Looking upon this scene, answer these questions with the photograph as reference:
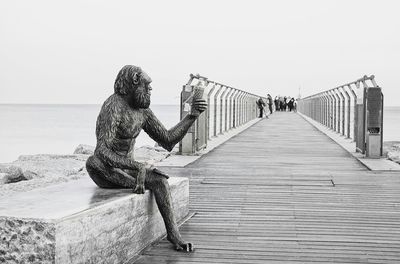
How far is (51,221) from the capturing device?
345cm

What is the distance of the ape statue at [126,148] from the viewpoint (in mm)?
4602

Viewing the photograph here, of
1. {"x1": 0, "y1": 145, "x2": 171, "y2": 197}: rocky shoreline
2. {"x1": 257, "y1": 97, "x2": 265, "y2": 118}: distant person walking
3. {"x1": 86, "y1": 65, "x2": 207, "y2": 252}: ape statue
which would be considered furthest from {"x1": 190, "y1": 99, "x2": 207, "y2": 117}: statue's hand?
{"x1": 257, "y1": 97, "x2": 265, "y2": 118}: distant person walking

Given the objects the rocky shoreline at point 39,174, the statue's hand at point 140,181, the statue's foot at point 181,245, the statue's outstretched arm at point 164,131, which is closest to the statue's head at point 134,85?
the statue's outstretched arm at point 164,131

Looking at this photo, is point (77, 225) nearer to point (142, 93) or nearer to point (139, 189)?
point (139, 189)

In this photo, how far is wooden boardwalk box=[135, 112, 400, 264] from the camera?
4629 millimetres

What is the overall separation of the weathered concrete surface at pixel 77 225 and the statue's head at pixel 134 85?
67cm

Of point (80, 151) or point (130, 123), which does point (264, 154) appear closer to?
point (130, 123)

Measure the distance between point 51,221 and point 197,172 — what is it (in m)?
5.93

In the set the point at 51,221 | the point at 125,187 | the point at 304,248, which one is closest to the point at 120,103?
the point at 125,187

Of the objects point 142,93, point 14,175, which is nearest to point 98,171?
point 142,93

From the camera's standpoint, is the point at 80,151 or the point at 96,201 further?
the point at 80,151

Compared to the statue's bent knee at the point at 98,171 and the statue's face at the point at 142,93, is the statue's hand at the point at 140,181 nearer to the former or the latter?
the statue's bent knee at the point at 98,171

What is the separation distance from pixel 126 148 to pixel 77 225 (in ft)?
4.12

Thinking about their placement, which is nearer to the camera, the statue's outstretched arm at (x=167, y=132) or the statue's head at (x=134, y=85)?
the statue's head at (x=134, y=85)
